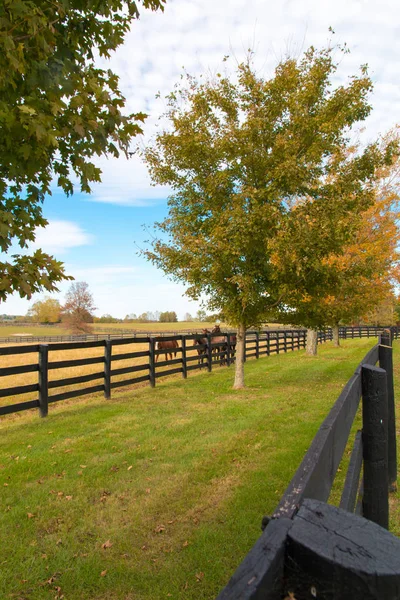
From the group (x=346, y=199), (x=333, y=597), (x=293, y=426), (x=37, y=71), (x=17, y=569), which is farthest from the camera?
(x=346, y=199)

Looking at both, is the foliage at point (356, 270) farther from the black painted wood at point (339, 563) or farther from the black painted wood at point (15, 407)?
the black painted wood at point (339, 563)

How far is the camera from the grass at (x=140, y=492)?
314 cm

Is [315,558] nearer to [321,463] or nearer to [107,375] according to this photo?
[321,463]

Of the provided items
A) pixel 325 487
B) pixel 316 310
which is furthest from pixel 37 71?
pixel 316 310

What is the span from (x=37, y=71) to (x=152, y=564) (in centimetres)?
393

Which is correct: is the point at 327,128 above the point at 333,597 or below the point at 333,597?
above

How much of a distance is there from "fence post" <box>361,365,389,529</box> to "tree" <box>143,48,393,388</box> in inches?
274

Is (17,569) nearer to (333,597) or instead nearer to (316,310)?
(333,597)

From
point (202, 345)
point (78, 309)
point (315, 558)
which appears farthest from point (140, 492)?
point (78, 309)

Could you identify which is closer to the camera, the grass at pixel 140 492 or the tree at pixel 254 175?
A: the grass at pixel 140 492

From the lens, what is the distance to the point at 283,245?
9062mm

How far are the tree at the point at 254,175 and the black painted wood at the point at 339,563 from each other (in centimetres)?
873

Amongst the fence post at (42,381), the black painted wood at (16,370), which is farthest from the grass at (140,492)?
the black painted wood at (16,370)

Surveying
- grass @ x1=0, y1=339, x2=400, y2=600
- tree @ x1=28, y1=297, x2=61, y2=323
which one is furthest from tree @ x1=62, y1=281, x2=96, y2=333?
grass @ x1=0, y1=339, x2=400, y2=600
